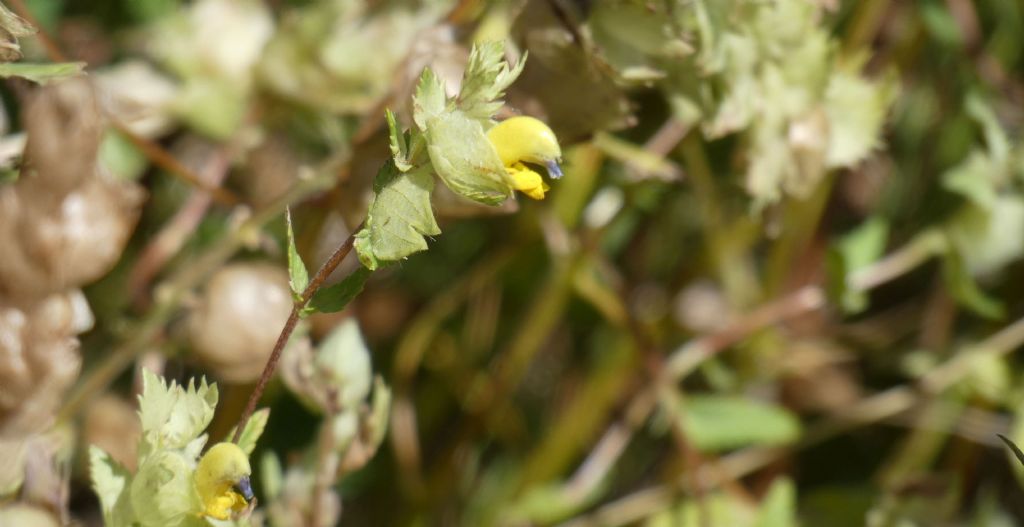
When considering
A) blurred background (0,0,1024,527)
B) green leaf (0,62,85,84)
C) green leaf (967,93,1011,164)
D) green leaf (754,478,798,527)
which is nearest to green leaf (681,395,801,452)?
blurred background (0,0,1024,527)

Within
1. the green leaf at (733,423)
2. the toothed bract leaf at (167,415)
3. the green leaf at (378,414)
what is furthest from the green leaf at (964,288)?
the toothed bract leaf at (167,415)

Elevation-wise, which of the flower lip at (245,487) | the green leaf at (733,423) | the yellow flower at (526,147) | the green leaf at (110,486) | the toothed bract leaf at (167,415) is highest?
the yellow flower at (526,147)

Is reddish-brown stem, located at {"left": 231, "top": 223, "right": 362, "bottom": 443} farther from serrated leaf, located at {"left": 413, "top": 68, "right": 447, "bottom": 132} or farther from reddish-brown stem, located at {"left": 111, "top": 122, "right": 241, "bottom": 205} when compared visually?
reddish-brown stem, located at {"left": 111, "top": 122, "right": 241, "bottom": 205}

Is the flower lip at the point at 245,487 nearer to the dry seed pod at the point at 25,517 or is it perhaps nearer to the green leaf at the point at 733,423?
the dry seed pod at the point at 25,517

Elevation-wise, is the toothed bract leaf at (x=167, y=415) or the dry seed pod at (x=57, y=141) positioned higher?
the dry seed pod at (x=57, y=141)

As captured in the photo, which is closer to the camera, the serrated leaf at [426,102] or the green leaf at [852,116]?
the serrated leaf at [426,102]

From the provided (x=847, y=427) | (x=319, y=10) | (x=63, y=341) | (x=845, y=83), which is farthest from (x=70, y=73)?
(x=847, y=427)

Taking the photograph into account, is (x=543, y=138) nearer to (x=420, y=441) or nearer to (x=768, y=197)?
(x=768, y=197)
